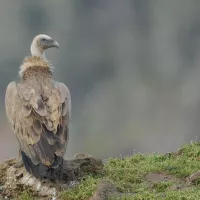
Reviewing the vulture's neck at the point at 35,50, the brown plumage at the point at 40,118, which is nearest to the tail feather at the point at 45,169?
the brown plumage at the point at 40,118

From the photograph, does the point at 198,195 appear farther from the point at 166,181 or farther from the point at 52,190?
the point at 52,190

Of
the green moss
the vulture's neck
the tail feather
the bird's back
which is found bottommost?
the green moss

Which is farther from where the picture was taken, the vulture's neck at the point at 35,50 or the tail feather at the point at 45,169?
the vulture's neck at the point at 35,50

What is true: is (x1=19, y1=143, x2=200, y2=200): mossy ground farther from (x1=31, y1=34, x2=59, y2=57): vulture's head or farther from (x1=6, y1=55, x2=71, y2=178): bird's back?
(x1=31, y1=34, x2=59, y2=57): vulture's head

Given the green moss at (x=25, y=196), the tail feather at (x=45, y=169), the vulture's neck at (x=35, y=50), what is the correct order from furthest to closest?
the vulture's neck at (x=35, y=50)
the green moss at (x=25, y=196)
the tail feather at (x=45, y=169)

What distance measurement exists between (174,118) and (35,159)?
7335 cm

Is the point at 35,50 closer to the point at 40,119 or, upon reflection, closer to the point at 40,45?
the point at 40,45

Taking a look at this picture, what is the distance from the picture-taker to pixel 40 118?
36.1 ft

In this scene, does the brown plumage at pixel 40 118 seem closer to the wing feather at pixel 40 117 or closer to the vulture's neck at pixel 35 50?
the wing feather at pixel 40 117

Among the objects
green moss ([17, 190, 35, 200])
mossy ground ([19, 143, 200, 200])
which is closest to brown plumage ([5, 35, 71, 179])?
green moss ([17, 190, 35, 200])

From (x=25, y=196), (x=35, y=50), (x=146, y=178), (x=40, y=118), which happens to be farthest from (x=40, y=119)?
(x=35, y=50)

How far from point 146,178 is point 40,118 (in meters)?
1.83

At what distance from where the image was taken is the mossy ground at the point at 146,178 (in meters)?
10.6

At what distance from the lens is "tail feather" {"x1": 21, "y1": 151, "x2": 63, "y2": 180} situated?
1075 cm
